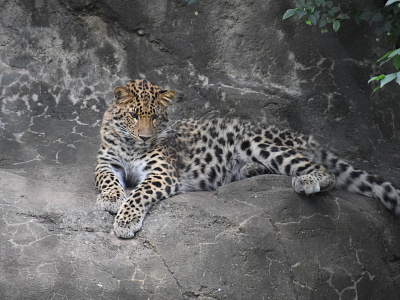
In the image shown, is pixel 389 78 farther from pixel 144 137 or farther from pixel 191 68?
pixel 191 68

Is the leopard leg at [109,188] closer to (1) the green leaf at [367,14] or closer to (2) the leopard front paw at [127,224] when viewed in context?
(2) the leopard front paw at [127,224]

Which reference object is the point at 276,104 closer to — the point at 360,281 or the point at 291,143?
the point at 291,143

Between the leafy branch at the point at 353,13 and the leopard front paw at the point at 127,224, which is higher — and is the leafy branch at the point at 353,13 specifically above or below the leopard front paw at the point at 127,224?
above

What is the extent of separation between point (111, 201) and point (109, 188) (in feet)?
1.34

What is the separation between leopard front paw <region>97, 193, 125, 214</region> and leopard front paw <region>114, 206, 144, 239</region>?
238mm

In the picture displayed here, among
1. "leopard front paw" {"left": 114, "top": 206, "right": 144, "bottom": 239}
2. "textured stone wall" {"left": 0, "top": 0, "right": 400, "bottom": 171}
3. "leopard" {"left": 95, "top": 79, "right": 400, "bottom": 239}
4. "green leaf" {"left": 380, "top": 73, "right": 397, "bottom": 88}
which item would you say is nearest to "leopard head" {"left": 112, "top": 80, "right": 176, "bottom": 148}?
"leopard" {"left": 95, "top": 79, "right": 400, "bottom": 239}

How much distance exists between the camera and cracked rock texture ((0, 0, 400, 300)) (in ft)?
22.7

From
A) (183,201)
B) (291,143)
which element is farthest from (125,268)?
(291,143)

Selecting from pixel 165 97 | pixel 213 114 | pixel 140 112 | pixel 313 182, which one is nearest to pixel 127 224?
pixel 140 112

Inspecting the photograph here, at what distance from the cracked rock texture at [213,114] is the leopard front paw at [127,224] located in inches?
3.0

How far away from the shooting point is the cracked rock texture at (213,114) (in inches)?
273

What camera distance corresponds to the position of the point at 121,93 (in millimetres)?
8703

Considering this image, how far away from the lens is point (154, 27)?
32.6 feet

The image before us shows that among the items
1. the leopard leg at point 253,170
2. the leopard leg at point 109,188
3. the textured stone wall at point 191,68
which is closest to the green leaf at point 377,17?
the textured stone wall at point 191,68
